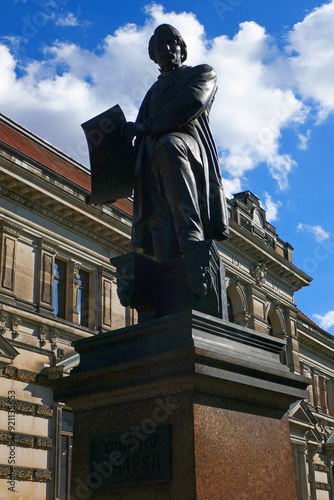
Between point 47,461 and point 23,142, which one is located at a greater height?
point 23,142

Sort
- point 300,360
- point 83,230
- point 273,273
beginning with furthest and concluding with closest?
1. point 300,360
2. point 273,273
3. point 83,230

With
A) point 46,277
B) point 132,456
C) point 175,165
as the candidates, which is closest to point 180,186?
point 175,165

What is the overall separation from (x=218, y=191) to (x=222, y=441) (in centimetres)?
201

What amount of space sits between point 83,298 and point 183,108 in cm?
1663

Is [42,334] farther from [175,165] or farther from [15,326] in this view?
[175,165]

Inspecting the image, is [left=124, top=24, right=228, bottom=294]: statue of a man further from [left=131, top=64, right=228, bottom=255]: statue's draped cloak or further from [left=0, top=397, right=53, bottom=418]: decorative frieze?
[left=0, top=397, right=53, bottom=418]: decorative frieze

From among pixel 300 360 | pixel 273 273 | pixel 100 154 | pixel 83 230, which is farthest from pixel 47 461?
pixel 300 360

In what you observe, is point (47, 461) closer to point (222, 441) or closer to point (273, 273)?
point (222, 441)

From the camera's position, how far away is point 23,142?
22.9 meters

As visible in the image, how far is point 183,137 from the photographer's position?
5145 mm

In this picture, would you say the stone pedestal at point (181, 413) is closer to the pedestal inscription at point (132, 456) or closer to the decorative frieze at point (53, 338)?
the pedestal inscription at point (132, 456)

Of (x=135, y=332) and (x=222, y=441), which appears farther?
(x=135, y=332)

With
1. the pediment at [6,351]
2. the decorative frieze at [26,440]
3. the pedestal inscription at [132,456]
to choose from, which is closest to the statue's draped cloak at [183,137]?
the pedestal inscription at [132,456]

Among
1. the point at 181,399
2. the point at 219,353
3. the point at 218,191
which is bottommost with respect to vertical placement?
the point at 181,399
